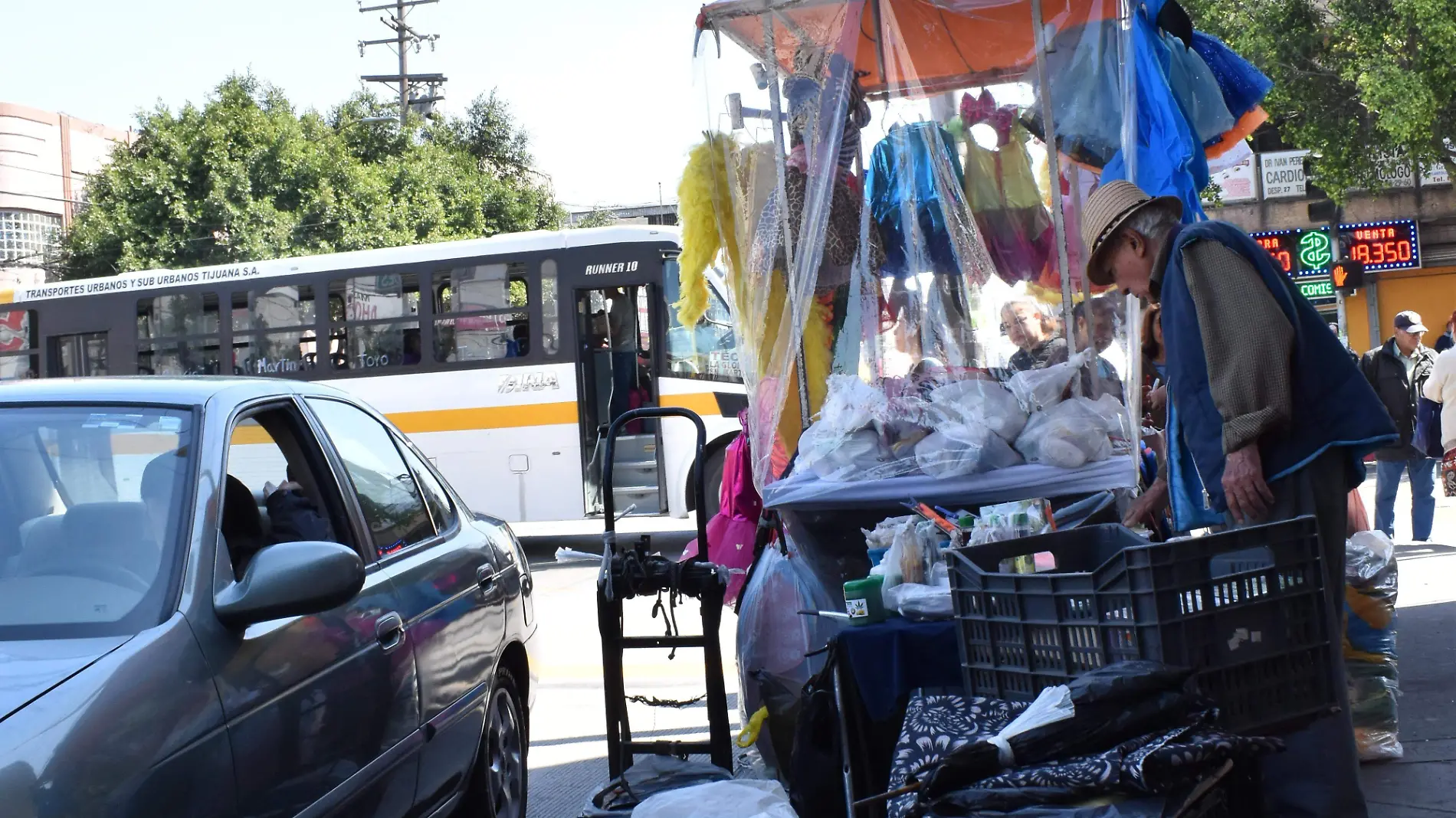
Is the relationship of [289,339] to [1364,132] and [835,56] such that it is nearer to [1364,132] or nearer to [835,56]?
[835,56]

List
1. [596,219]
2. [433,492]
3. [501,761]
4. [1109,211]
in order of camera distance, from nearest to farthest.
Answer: [1109,211] < [501,761] < [433,492] < [596,219]

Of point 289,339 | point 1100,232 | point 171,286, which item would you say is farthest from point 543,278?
point 1100,232

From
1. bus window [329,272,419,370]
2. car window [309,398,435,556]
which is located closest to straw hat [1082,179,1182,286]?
car window [309,398,435,556]

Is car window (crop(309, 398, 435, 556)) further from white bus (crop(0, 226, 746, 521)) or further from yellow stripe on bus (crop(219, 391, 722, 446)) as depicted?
yellow stripe on bus (crop(219, 391, 722, 446))

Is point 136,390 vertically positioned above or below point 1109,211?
below

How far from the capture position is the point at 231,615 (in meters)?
2.72

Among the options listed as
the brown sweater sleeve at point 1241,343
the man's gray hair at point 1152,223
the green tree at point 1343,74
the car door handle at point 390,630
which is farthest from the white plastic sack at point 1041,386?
the green tree at point 1343,74

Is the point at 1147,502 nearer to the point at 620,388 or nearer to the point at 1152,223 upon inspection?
the point at 1152,223

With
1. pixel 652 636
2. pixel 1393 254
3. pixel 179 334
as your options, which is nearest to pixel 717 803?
pixel 652 636

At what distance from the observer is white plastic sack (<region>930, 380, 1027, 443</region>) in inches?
191

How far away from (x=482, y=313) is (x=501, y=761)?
10582 millimetres

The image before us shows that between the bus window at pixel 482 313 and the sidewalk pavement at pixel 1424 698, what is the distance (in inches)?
361

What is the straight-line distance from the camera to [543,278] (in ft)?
47.0

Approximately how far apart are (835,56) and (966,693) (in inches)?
145
